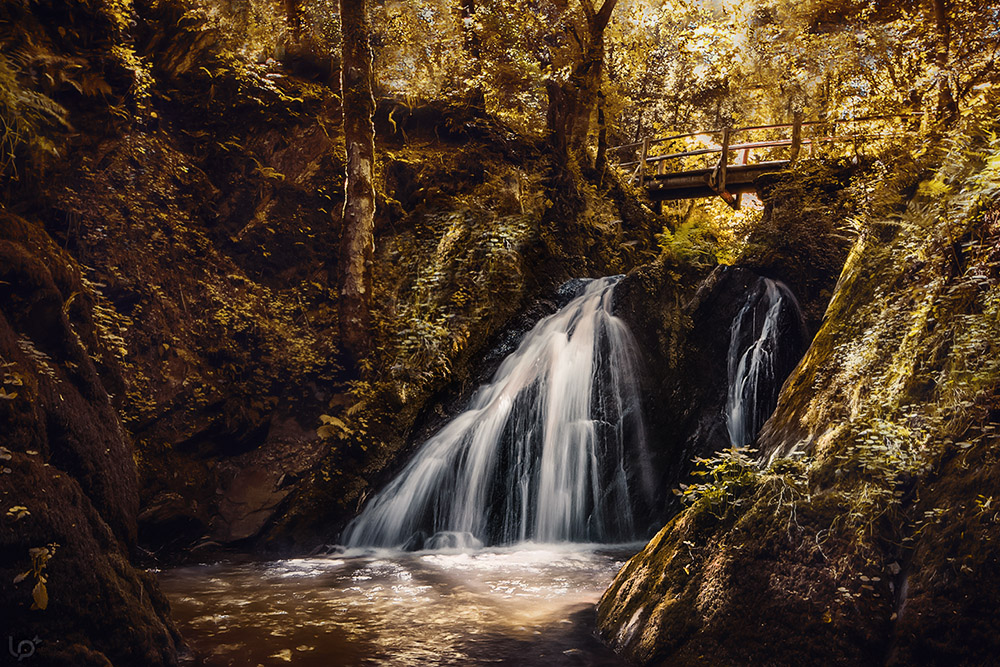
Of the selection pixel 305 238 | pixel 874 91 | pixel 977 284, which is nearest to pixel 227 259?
pixel 305 238

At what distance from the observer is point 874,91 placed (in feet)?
37.0

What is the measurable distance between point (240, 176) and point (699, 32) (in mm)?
13262

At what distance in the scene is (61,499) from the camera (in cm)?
370

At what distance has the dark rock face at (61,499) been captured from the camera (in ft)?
10.7

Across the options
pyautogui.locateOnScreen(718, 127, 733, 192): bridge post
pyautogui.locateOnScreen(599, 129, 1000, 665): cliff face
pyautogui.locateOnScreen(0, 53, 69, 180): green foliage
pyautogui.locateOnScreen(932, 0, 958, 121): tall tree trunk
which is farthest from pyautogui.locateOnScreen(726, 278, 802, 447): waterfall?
pyautogui.locateOnScreen(0, 53, 69, 180): green foliage

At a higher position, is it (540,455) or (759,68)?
(759,68)

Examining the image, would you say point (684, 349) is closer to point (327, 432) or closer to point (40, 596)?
point (327, 432)

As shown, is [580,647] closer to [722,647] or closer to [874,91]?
[722,647]

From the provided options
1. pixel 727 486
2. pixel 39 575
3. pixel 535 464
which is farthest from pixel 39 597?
pixel 535 464

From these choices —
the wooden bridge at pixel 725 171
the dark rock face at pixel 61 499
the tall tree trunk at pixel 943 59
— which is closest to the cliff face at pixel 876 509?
the tall tree trunk at pixel 943 59

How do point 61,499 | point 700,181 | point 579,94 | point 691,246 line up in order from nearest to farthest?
point 61,499, point 691,246, point 579,94, point 700,181

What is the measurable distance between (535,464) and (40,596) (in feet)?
19.5

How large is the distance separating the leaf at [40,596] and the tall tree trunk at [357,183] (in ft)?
19.6

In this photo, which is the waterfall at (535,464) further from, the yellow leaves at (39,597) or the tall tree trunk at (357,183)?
the yellow leaves at (39,597)
